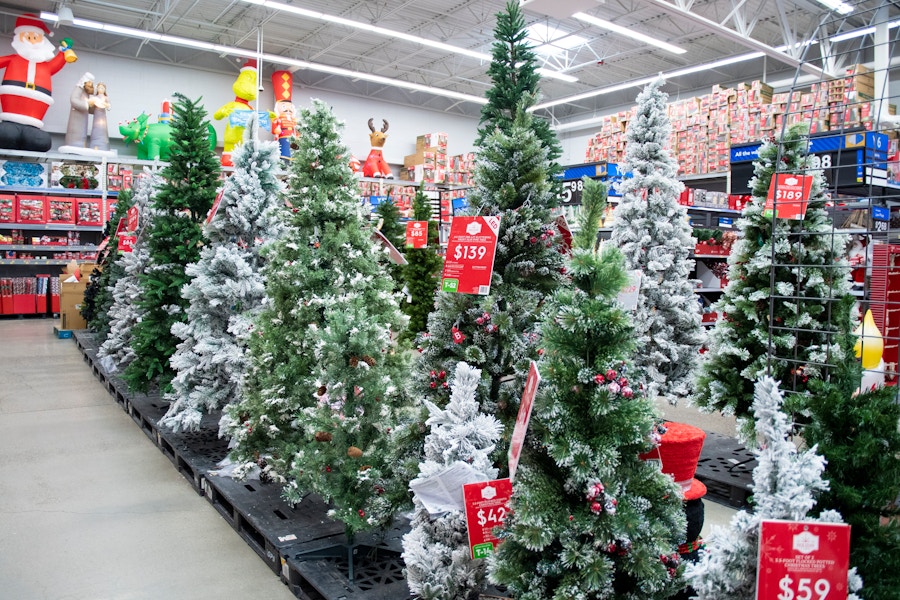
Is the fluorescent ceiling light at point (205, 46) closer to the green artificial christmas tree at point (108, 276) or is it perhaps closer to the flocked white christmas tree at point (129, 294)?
the green artificial christmas tree at point (108, 276)

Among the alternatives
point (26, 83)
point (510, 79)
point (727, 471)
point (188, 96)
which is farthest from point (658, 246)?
point (188, 96)

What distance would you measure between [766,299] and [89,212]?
11870mm

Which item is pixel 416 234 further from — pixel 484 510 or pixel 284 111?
pixel 284 111

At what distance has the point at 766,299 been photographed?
405 cm

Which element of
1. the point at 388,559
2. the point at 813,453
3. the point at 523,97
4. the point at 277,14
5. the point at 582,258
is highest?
the point at 277,14

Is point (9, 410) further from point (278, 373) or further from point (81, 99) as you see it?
point (81, 99)

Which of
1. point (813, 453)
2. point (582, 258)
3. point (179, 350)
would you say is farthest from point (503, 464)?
point (179, 350)

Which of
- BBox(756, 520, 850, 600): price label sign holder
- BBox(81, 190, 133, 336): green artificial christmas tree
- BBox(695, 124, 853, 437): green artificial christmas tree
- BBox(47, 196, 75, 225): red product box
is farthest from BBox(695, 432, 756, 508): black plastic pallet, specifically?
BBox(47, 196, 75, 225): red product box

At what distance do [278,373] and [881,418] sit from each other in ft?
8.13

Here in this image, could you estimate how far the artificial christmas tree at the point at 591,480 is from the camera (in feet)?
4.91

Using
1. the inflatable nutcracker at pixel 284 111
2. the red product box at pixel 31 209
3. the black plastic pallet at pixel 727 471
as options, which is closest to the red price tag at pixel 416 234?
the black plastic pallet at pixel 727 471

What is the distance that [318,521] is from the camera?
299 cm

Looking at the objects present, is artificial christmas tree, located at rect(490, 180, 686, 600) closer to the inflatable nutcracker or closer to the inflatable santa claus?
the inflatable nutcracker

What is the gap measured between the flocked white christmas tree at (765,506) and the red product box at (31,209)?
13095 mm
